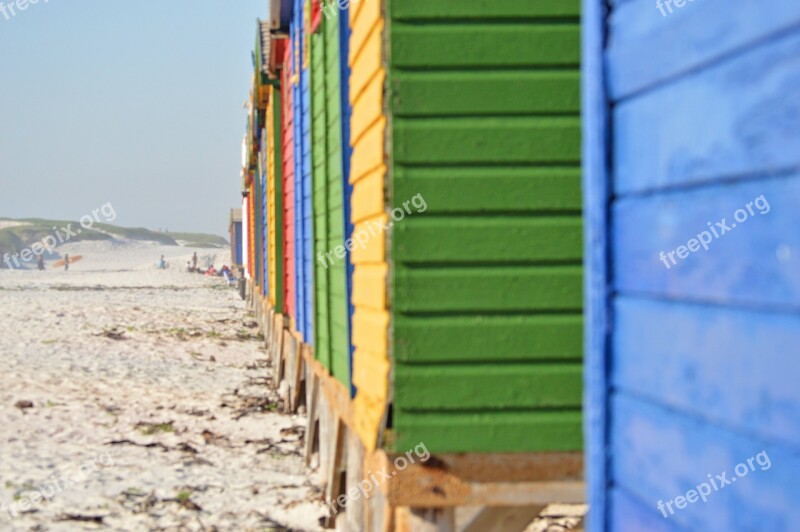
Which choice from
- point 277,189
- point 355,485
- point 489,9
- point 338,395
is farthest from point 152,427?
point 489,9

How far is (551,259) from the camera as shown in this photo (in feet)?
12.8

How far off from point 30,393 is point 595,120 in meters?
11.7

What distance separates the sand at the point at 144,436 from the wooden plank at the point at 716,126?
550cm

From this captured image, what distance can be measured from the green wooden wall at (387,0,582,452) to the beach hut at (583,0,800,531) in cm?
170

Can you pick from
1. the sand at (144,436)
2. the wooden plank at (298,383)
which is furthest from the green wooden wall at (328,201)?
the wooden plank at (298,383)

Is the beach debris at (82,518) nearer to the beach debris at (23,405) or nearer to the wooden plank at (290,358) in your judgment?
the wooden plank at (290,358)

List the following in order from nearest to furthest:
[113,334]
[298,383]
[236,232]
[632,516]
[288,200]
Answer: [632,516]
[298,383]
[288,200]
[113,334]
[236,232]

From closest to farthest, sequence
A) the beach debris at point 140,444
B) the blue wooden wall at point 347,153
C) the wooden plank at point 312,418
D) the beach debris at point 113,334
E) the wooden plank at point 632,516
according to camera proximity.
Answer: the wooden plank at point 632,516
the blue wooden wall at point 347,153
the wooden plank at point 312,418
the beach debris at point 140,444
the beach debris at point 113,334

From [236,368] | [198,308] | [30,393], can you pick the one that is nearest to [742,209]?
[30,393]

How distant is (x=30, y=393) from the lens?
1233cm

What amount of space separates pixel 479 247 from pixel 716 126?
7.44ft

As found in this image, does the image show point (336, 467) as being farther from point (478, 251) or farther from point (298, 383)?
point (298, 383)

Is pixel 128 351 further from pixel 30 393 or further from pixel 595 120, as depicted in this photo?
pixel 595 120

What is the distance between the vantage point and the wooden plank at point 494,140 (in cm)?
389
